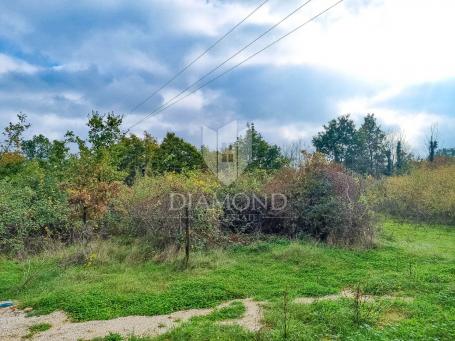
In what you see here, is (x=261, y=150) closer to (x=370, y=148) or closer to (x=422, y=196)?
(x=422, y=196)

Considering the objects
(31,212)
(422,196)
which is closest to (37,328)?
(31,212)

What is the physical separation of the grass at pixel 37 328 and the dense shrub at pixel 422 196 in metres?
15.2

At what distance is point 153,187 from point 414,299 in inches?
285

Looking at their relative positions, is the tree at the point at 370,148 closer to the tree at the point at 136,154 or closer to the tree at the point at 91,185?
the tree at the point at 136,154

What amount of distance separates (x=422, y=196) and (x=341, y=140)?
53.6 ft

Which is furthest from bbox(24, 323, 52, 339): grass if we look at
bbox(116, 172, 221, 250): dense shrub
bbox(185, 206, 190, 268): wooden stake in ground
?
bbox(116, 172, 221, 250): dense shrub

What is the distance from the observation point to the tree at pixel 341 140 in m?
35.7

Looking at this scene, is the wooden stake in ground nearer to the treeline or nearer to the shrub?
the treeline

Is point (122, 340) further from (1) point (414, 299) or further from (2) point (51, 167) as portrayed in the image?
(2) point (51, 167)

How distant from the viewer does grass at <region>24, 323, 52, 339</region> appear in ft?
17.0

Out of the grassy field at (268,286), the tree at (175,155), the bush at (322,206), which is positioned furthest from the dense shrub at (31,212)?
the tree at (175,155)

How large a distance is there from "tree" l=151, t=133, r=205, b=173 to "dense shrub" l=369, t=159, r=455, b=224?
10.6m

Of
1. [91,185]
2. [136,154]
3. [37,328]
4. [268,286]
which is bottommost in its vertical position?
[37,328]

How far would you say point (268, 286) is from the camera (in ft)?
22.5
